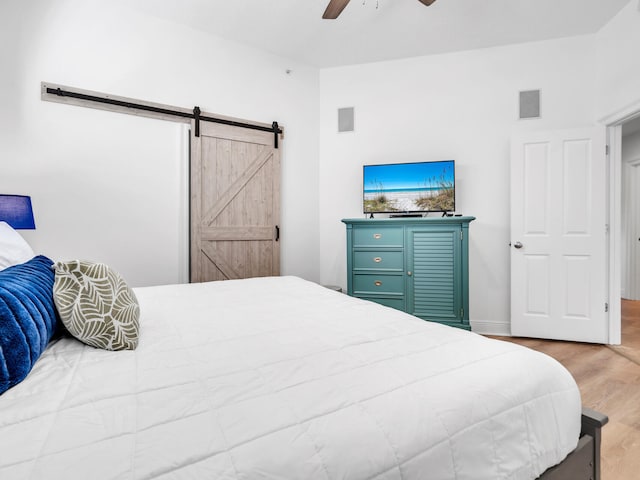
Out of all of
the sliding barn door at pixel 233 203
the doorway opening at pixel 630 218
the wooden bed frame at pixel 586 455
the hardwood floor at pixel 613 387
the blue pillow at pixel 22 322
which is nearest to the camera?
the blue pillow at pixel 22 322

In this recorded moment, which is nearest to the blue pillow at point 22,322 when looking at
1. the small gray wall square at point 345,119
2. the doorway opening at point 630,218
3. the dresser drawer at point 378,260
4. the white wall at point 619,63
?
the dresser drawer at point 378,260

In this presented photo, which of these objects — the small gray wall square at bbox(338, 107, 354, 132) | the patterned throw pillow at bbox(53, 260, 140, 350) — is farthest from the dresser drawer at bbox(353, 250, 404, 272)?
the patterned throw pillow at bbox(53, 260, 140, 350)

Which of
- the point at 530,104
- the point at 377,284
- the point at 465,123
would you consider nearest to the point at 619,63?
the point at 530,104

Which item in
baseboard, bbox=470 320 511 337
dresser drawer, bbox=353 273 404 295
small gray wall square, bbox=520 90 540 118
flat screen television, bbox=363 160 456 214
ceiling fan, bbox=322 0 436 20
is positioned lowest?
baseboard, bbox=470 320 511 337

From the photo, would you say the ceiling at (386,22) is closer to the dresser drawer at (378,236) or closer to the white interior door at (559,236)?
the white interior door at (559,236)

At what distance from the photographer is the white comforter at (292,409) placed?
60cm

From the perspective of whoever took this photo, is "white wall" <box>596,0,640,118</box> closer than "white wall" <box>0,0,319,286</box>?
No

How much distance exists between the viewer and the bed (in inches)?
23.7

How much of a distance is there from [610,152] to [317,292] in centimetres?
316

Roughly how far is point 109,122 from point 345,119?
239cm

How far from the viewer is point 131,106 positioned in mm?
2994

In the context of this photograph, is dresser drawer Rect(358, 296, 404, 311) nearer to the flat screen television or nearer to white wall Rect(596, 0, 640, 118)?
the flat screen television

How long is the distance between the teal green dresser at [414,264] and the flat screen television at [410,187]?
0.32m

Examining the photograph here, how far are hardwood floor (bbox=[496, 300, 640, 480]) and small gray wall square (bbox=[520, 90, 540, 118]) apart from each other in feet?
7.33
